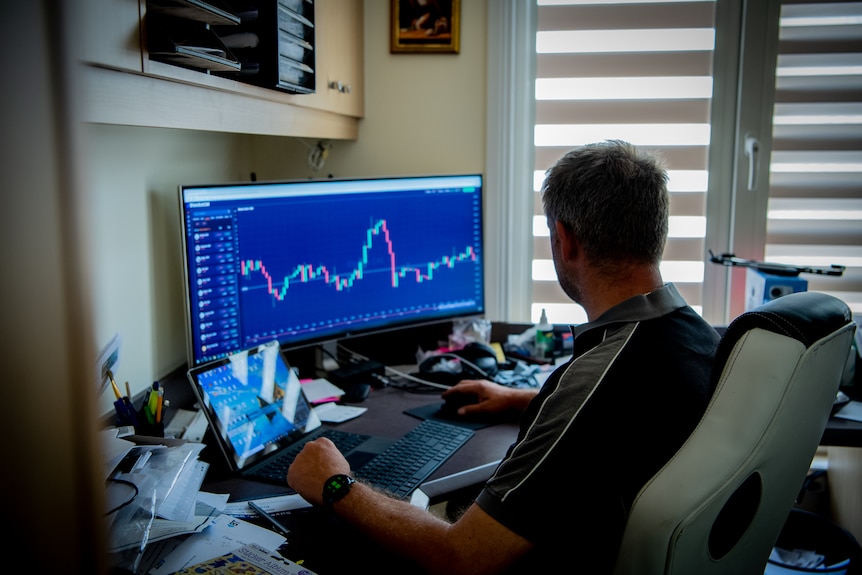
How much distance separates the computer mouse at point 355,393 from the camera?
182 cm

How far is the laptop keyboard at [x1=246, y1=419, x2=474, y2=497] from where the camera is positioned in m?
1.37

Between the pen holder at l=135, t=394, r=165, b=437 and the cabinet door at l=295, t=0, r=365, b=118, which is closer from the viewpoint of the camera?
the pen holder at l=135, t=394, r=165, b=437

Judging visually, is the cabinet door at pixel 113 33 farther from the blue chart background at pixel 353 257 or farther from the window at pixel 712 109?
the window at pixel 712 109

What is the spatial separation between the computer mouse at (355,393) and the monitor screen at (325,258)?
15 cm

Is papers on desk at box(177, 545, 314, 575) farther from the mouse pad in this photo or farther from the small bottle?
the small bottle

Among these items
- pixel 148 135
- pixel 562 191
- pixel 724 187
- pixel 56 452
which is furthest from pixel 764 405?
pixel 724 187

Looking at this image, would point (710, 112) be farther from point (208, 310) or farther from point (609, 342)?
point (208, 310)

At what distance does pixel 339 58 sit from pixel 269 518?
4.05ft

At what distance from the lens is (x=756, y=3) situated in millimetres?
2150

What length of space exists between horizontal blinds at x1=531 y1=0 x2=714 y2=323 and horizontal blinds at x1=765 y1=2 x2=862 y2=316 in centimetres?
22

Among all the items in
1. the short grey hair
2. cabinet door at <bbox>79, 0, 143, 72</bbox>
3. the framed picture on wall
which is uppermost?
the framed picture on wall

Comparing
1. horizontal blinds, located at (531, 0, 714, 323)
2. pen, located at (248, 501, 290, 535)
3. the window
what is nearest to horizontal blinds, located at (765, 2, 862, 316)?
the window

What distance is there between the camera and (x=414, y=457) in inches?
57.8

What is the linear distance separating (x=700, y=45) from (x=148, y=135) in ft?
5.18
